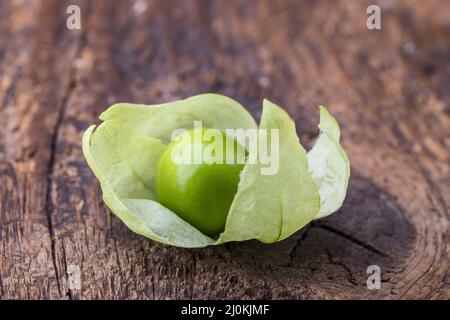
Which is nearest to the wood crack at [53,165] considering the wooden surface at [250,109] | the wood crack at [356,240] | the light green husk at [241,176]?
the wooden surface at [250,109]

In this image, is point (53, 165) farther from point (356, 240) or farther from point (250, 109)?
point (356, 240)

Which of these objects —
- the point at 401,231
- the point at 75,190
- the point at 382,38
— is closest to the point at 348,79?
the point at 382,38

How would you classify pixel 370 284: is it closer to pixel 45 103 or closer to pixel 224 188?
pixel 224 188

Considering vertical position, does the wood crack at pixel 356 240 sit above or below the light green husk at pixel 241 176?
below

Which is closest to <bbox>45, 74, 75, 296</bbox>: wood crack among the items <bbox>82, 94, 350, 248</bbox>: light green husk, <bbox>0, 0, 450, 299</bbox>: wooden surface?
<bbox>0, 0, 450, 299</bbox>: wooden surface

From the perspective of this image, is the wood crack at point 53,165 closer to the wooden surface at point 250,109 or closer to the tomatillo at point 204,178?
the wooden surface at point 250,109

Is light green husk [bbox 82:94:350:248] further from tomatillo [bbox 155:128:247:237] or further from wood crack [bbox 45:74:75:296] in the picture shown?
wood crack [bbox 45:74:75:296]

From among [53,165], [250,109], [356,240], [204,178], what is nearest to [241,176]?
[204,178]
